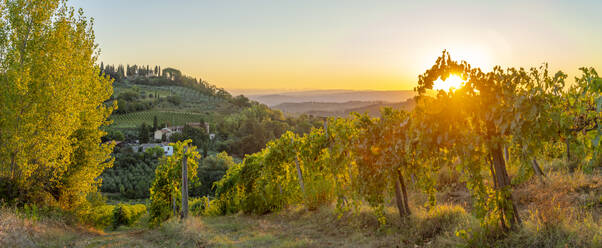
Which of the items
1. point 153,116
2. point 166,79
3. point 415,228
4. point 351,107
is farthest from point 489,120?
point 166,79

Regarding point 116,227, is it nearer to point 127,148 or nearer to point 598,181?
point 598,181

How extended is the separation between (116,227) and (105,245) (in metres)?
12.6

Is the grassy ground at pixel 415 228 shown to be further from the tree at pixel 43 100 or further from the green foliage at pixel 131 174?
the green foliage at pixel 131 174

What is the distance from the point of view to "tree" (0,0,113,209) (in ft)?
27.4

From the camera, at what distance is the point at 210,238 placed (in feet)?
22.6

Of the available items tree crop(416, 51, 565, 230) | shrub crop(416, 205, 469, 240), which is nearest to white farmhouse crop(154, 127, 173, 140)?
shrub crop(416, 205, 469, 240)

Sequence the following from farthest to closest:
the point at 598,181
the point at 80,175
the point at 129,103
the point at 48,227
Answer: the point at 129,103 < the point at 80,175 < the point at 48,227 < the point at 598,181

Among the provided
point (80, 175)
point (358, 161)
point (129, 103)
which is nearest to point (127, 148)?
point (129, 103)

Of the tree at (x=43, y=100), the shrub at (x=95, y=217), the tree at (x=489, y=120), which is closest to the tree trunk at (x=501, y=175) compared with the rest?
the tree at (x=489, y=120)

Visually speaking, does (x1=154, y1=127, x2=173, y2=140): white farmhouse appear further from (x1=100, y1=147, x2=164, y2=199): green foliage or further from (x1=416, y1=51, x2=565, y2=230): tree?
(x1=416, y1=51, x2=565, y2=230): tree

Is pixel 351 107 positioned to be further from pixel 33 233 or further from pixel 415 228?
pixel 415 228

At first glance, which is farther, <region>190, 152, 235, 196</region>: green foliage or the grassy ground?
<region>190, 152, 235, 196</region>: green foliage

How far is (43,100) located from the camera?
866 cm

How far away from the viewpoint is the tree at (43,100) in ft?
27.4
